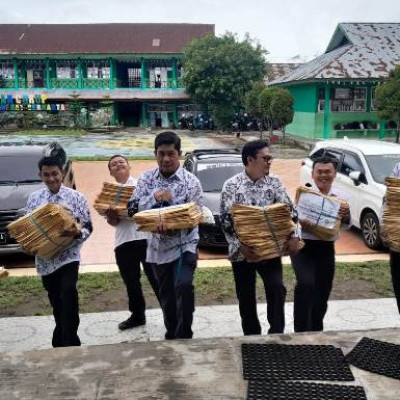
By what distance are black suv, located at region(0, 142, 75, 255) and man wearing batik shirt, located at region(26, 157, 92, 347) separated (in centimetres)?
282

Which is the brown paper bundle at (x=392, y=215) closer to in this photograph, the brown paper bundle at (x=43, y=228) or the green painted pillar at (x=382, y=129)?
the brown paper bundle at (x=43, y=228)

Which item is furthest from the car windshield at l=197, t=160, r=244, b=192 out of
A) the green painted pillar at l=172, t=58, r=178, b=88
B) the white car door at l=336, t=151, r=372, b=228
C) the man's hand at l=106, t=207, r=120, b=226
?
the green painted pillar at l=172, t=58, r=178, b=88

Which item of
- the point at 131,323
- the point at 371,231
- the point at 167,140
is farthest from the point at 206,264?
the point at 167,140

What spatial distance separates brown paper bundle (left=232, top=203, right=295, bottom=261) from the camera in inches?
144

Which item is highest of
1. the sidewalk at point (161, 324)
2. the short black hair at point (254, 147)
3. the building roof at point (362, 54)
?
the building roof at point (362, 54)

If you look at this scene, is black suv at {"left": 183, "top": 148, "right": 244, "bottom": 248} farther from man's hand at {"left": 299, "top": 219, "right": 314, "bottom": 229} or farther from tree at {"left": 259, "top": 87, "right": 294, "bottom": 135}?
tree at {"left": 259, "top": 87, "right": 294, "bottom": 135}

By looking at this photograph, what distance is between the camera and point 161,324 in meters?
5.00

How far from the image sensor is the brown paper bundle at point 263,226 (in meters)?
3.65

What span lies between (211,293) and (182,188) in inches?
90.1

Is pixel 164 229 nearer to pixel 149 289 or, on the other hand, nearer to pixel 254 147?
pixel 254 147

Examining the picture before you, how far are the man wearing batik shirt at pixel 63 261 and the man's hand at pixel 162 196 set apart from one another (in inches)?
27.0

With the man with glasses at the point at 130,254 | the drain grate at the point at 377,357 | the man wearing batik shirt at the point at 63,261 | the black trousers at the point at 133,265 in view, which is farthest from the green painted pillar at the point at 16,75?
the drain grate at the point at 377,357

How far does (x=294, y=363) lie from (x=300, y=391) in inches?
12.1

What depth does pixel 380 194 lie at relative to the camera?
300 inches
